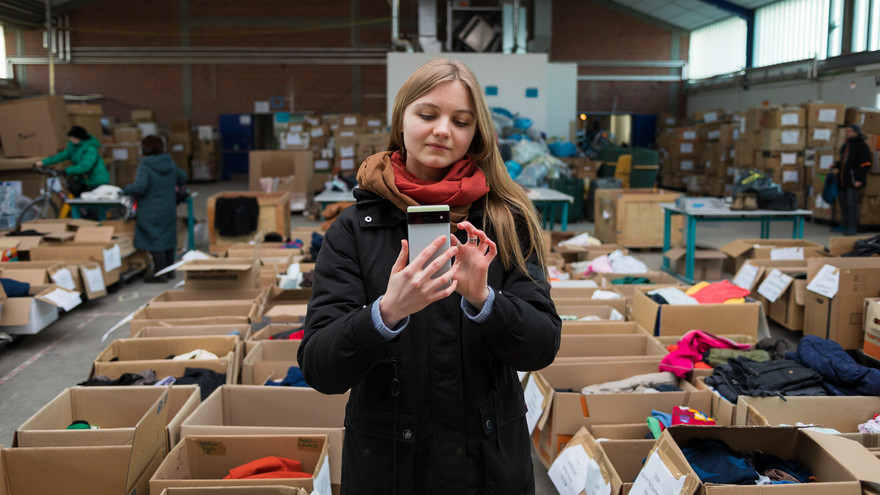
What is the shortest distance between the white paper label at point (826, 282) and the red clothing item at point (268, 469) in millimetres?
3424

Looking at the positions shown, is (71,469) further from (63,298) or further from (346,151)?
(346,151)

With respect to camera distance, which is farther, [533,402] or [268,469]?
[533,402]

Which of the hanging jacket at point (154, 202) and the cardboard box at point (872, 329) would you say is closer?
the cardboard box at point (872, 329)

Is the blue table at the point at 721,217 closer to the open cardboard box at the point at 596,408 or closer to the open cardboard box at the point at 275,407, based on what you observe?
the open cardboard box at the point at 596,408

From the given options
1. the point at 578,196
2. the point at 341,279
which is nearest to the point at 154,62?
the point at 578,196

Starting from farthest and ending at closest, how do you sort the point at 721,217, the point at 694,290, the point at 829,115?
the point at 829,115
the point at 721,217
the point at 694,290

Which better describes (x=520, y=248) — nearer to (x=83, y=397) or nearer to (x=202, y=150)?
(x=83, y=397)

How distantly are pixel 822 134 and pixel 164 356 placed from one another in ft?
33.3

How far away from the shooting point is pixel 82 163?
7.38m

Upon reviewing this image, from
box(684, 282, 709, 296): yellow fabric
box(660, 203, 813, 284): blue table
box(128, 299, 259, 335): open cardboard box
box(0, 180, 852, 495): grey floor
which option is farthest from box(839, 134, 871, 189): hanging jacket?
box(128, 299, 259, 335): open cardboard box

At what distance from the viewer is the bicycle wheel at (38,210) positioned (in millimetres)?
8234

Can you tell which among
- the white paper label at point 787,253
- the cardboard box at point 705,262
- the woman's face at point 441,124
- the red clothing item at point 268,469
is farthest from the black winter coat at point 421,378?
the cardboard box at point 705,262

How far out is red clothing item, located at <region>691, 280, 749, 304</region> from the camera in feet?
12.6

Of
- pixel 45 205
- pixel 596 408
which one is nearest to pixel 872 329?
pixel 596 408
